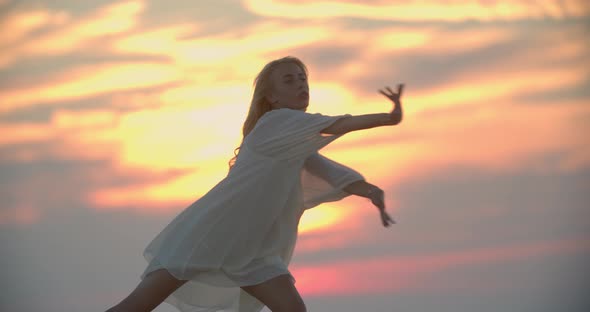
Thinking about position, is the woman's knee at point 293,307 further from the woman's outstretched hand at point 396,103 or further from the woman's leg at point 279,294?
the woman's outstretched hand at point 396,103

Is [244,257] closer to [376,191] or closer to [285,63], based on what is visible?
[376,191]

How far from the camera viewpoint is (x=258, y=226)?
23.5 ft

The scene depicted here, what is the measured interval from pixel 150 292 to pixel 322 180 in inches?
61.6

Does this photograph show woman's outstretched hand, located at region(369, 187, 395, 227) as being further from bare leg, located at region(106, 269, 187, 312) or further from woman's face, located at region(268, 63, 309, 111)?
bare leg, located at region(106, 269, 187, 312)

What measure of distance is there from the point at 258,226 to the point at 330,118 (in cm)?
91

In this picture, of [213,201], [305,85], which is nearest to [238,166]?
[213,201]

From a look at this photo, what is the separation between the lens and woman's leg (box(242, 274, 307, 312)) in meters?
6.92

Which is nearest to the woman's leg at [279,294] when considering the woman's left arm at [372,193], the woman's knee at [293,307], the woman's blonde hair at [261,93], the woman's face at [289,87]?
the woman's knee at [293,307]

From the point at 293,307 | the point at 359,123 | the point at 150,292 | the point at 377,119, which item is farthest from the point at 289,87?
the point at 150,292

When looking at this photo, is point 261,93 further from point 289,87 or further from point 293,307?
point 293,307

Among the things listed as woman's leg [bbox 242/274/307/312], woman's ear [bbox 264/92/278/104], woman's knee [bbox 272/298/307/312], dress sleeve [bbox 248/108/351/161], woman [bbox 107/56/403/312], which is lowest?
woman's knee [bbox 272/298/307/312]

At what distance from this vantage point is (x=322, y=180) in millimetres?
7723

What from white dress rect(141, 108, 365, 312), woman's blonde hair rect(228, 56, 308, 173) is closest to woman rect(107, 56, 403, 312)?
white dress rect(141, 108, 365, 312)

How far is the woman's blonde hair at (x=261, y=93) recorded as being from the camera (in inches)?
303
